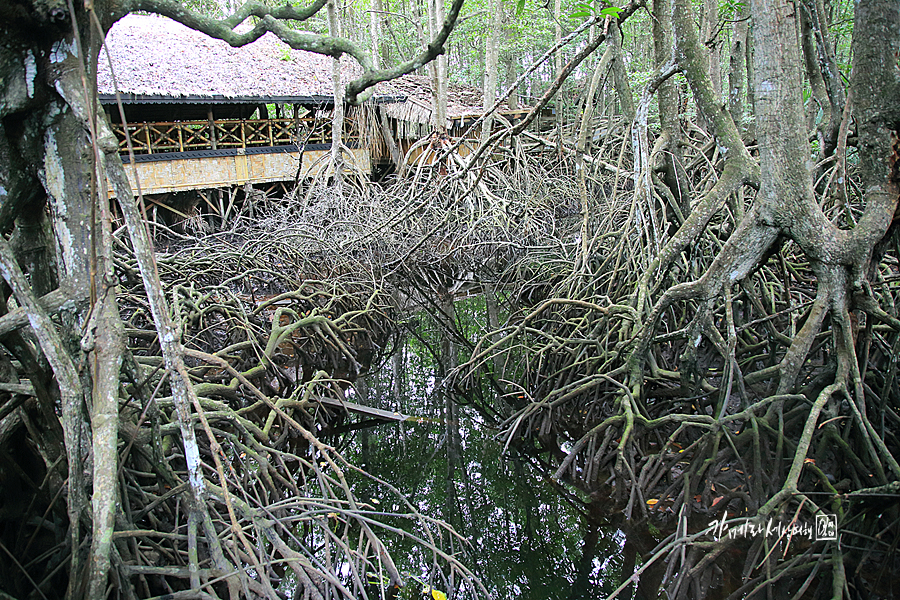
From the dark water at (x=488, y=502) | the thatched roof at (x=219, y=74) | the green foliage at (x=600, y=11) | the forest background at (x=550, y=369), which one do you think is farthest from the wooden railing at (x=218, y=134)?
the green foliage at (x=600, y=11)

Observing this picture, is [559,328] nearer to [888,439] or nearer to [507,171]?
[888,439]

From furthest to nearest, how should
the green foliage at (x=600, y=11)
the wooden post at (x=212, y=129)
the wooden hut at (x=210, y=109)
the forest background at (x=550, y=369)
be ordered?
the wooden post at (x=212, y=129), the wooden hut at (x=210, y=109), the green foliage at (x=600, y=11), the forest background at (x=550, y=369)

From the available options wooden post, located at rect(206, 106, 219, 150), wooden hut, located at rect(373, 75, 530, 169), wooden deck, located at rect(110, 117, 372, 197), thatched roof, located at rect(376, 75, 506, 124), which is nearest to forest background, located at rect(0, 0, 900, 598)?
wooden deck, located at rect(110, 117, 372, 197)

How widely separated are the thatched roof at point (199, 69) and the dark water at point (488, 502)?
8152 millimetres

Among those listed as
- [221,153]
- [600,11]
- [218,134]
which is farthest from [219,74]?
[600,11]

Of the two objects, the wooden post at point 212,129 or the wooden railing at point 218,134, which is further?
the wooden post at point 212,129

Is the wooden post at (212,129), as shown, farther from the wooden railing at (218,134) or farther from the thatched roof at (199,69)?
the thatched roof at (199,69)

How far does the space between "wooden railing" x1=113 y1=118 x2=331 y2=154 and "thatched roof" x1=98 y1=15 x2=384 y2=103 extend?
2.55 ft

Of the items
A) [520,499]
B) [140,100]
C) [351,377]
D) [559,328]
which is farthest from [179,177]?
[520,499]

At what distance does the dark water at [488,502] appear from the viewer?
3510mm

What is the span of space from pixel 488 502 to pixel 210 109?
1187cm

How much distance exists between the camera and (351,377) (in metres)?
6.52

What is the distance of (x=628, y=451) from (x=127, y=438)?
2863 mm

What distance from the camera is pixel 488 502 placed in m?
4.28
